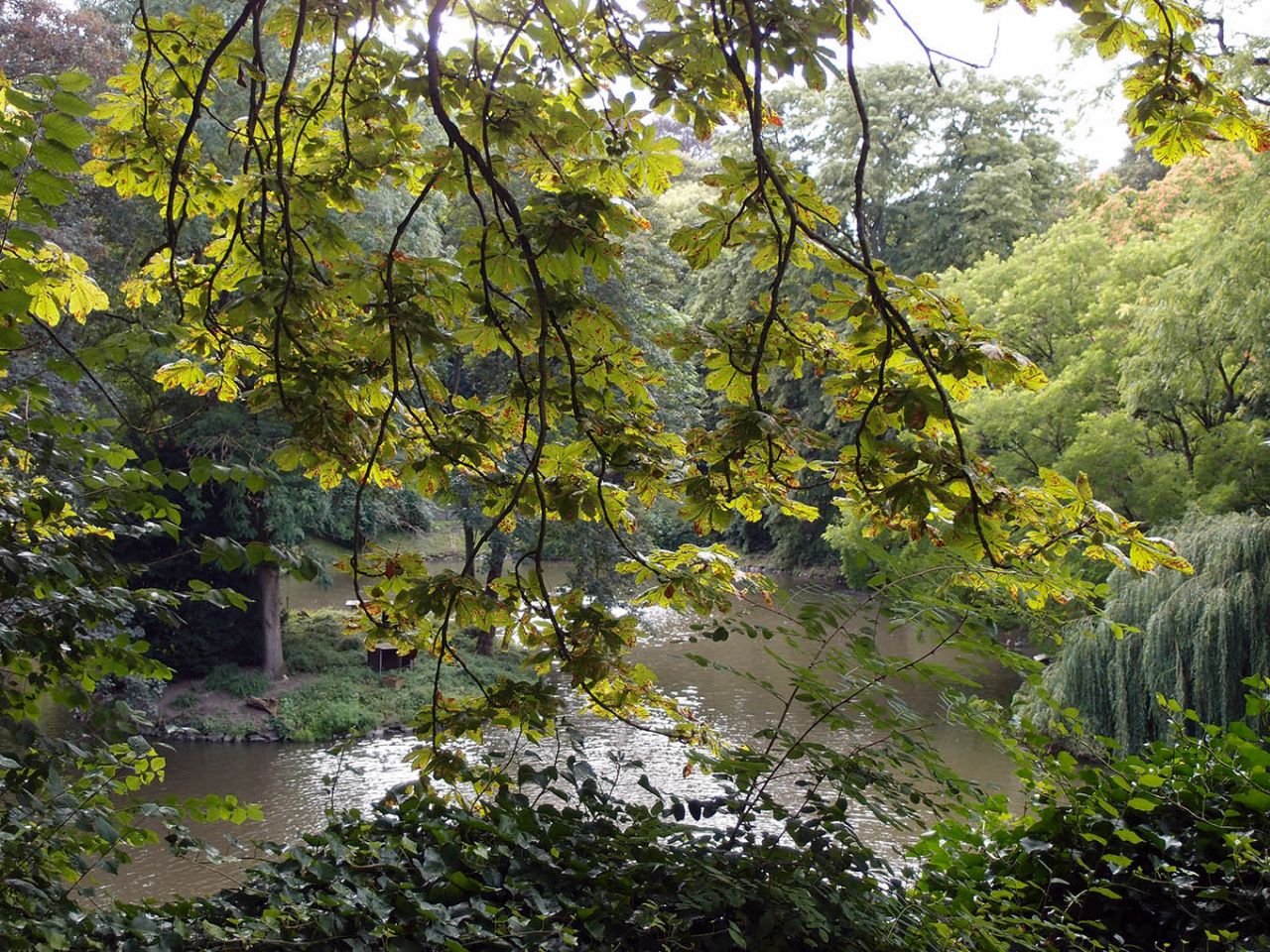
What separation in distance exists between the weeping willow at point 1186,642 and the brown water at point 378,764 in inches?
41.8

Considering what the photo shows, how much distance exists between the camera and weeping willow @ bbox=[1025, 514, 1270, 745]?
8992mm

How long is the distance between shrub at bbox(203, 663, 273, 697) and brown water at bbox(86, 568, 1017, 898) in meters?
1.29

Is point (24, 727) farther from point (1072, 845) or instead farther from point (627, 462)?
point (1072, 845)

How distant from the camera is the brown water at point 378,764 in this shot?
856 cm

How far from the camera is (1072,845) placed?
107 inches

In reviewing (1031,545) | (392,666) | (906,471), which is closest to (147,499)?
(906,471)

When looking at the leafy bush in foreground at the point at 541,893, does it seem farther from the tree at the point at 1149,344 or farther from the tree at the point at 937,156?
the tree at the point at 937,156

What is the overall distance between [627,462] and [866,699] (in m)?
0.77

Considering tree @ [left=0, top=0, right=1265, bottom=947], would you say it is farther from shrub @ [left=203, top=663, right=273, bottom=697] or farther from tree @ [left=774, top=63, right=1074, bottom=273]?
tree @ [left=774, top=63, right=1074, bottom=273]

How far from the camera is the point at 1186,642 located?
9273 mm

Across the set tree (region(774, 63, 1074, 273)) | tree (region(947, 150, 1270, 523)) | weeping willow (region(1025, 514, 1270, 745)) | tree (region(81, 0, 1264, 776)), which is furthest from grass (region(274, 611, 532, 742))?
tree (region(774, 63, 1074, 273))

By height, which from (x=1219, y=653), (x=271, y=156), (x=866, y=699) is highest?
(x=271, y=156)

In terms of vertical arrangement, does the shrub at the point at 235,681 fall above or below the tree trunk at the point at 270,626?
below

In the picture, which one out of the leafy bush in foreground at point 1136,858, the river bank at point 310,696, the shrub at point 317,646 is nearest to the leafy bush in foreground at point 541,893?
the leafy bush in foreground at point 1136,858
